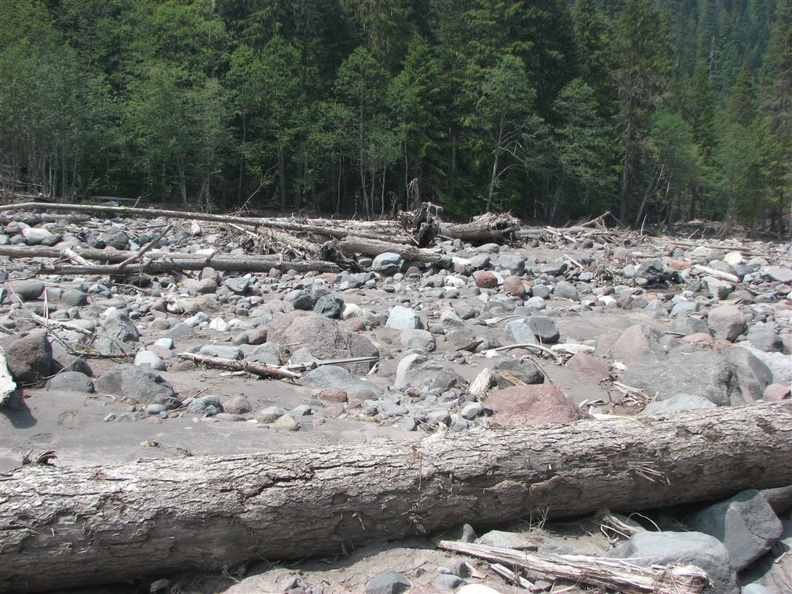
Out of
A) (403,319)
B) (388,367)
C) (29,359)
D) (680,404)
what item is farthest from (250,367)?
(680,404)

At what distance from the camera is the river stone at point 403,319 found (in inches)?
316

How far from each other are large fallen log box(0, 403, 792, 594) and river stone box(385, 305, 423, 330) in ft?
14.0

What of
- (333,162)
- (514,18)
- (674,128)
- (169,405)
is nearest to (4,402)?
(169,405)

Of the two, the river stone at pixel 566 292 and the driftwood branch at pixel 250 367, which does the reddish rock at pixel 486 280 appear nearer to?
the river stone at pixel 566 292

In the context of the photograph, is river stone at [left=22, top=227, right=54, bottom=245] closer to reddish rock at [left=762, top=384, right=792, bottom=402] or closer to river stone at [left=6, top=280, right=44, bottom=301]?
river stone at [left=6, top=280, right=44, bottom=301]

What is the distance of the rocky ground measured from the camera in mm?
3479

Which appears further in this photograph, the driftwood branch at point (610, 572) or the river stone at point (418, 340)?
the river stone at point (418, 340)

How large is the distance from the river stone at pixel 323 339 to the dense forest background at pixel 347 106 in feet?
58.0

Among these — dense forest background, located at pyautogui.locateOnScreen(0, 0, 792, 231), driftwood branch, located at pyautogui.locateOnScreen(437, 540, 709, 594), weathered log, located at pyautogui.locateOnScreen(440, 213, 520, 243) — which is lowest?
driftwood branch, located at pyautogui.locateOnScreen(437, 540, 709, 594)

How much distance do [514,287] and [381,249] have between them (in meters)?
2.63

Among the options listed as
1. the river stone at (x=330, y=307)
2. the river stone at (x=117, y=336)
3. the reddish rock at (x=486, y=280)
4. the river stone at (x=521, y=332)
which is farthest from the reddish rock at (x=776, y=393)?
the river stone at (x=117, y=336)

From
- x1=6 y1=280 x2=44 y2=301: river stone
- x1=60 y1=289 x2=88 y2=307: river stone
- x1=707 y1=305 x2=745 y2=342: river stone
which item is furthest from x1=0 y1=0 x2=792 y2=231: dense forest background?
x1=707 y1=305 x2=745 y2=342: river stone

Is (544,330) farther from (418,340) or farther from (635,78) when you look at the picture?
(635,78)

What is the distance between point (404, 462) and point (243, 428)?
151 cm
